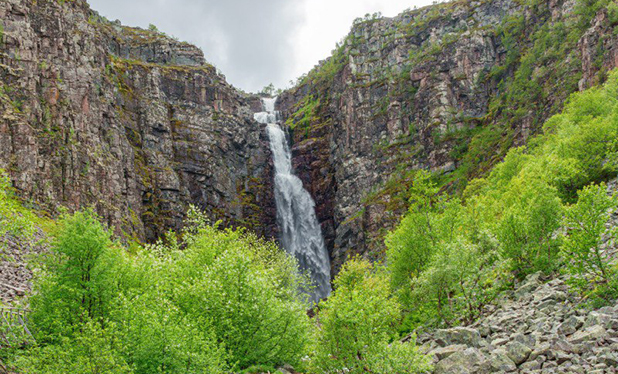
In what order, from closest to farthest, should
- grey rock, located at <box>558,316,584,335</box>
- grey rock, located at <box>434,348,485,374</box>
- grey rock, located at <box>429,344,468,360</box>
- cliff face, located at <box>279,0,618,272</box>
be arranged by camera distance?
1. grey rock, located at <box>558,316,584,335</box>
2. grey rock, located at <box>434,348,485,374</box>
3. grey rock, located at <box>429,344,468,360</box>
4. cliff face, located at <box>279,0,618,272</box>

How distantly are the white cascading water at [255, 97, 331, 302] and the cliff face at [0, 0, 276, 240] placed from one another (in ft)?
9.34

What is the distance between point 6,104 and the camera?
6781 centimetres

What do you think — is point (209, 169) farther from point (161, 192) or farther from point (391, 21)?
A: point (391, 21)

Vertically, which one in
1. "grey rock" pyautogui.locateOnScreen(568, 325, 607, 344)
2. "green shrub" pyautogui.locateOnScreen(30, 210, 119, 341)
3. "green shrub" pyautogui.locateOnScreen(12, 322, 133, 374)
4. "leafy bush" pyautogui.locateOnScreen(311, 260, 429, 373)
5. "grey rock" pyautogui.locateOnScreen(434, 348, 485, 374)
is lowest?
"grey rock" pyautogui.locateOnScreen(434, 348, 485, 374)

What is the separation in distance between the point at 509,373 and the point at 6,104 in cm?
7510

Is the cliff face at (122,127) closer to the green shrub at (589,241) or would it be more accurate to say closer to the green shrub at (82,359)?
the green shrub at (82,359)

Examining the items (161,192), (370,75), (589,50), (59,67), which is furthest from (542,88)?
(59,67)

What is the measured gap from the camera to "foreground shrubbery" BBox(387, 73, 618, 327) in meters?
23.8

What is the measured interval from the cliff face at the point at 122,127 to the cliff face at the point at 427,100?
19.5 m

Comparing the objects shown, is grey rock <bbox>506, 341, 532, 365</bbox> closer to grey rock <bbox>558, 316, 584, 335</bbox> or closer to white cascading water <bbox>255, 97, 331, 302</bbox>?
grey rock <bbox>558, 316, 584, 335</bbox>

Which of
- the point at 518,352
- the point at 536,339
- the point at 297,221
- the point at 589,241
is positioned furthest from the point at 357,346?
the point at 297,221

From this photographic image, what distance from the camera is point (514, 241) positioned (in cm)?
3288

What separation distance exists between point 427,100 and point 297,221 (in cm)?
4747

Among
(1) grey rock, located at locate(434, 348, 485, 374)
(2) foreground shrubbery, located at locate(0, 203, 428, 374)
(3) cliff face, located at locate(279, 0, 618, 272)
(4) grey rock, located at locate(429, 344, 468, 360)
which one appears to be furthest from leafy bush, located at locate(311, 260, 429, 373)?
(3) cliff face, located at locate(279, 0, 618, 272)
